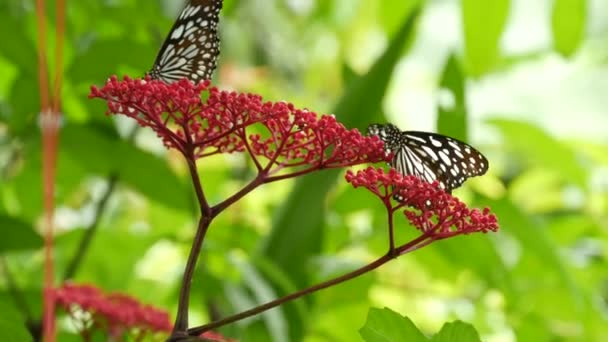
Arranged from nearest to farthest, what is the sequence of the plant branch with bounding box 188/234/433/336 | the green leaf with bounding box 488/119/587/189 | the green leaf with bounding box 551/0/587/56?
the plant branch with bounding box 188/234/433/336
the green leaf with bounding box 551/0/587/56
the green leaf with bounding box 488/119/587/189

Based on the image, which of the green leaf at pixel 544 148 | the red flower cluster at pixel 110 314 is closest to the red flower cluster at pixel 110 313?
the red flower cluster at pixel 110 314

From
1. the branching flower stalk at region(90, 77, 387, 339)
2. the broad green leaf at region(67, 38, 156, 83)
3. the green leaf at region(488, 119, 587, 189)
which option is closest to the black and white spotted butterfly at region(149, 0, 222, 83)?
the branching flower stalk at region(90, 77, 387, 339)

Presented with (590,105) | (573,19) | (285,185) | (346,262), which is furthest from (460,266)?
(590,105)

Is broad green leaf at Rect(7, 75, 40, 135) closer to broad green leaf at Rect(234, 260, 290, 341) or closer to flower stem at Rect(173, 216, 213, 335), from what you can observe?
broad green leaf at Rect(234, 260, 290, 341)

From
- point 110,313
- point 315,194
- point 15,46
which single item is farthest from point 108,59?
point 110,313

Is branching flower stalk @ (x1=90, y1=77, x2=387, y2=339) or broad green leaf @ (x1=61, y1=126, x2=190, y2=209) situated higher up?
broad green leaf @ (x1=61, y1=126, x2=190, y2=209)

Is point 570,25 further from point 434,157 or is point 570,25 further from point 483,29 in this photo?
point 434,157

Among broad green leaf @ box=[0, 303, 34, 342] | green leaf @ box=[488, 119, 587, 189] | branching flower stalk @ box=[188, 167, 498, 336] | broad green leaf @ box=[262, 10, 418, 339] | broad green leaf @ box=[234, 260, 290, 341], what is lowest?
broad green leaf @ box=[0, 303, 34, 342]
